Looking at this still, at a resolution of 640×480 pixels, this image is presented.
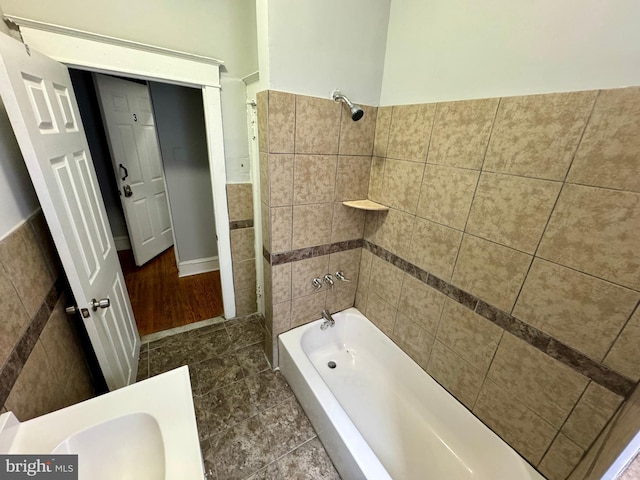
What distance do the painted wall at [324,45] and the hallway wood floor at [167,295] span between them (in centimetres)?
199

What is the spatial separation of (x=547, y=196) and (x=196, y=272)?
120 inches

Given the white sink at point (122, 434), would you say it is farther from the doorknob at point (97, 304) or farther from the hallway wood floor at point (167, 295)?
the hallway wood floor at point (167, 295)

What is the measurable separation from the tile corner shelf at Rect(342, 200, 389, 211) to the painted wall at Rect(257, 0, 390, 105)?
1.90ft

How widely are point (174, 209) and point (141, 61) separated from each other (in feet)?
4.99

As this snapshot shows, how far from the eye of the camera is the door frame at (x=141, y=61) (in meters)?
1.16

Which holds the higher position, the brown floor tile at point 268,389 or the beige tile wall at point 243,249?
the beige tile wall at point 243,249

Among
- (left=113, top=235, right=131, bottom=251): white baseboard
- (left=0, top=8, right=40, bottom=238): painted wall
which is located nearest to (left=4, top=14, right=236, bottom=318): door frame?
(left=0, top=8, right=40, bottom=238): painted wall

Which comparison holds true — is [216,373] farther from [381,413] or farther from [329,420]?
[381,413]

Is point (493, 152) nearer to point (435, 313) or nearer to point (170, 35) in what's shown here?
point (435, 313)

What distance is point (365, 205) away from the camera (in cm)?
158

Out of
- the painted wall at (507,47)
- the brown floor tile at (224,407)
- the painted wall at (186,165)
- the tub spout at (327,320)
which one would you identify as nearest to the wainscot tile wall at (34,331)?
the brown floor tile at (224,407)

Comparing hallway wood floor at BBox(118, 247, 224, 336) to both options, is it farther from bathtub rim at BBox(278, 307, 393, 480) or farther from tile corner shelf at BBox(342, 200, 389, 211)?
tile corner shelf at BBox(342, 200, 389, 211)

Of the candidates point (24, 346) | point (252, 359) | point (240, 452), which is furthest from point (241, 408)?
point (24, 346)

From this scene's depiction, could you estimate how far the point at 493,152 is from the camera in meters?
1.05
